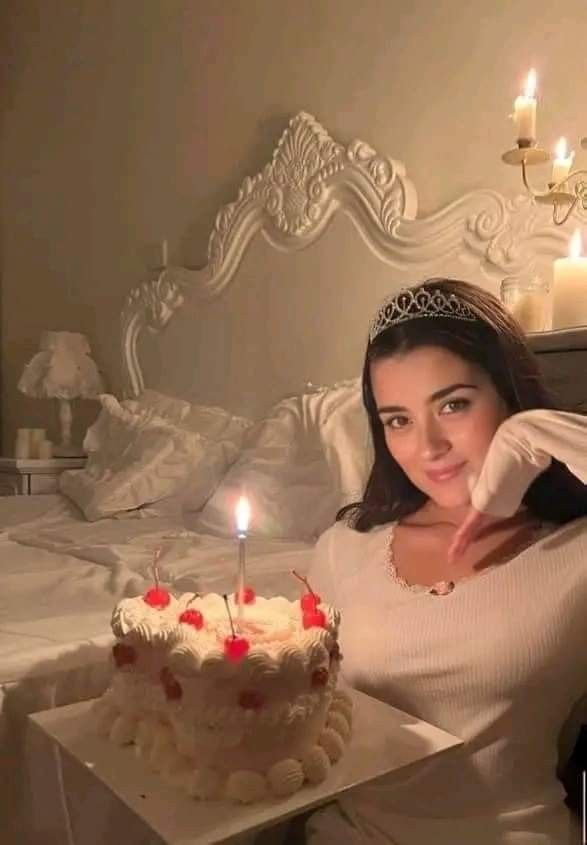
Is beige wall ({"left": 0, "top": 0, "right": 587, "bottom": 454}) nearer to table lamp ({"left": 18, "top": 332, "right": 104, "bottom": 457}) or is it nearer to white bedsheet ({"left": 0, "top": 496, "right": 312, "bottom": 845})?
table lamp ({"left": 18, "top": 332, "right": 104, "bottom": 457})

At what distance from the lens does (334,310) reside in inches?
86.4

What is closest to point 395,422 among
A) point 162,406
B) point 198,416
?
point 198,416

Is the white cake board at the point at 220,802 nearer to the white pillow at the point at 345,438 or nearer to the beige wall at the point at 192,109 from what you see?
the white pillow at the point at 345,438

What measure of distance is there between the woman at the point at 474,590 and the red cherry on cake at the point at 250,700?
0.14m

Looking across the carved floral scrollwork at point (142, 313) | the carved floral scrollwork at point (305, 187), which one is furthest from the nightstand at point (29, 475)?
the carved floral scrollwork at point (305, 187)

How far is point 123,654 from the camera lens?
81 cm

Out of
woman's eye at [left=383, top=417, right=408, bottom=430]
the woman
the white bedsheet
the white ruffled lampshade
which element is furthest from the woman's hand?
the white ruffled lampshade

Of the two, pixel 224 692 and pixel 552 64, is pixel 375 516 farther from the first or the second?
pixel 552 64

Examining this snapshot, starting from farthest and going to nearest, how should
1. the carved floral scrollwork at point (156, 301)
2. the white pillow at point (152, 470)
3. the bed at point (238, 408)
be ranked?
the carved floral scrollwork at point (156, 301) < the white pillow at point (152, 470) < the bed at point (238, 408)

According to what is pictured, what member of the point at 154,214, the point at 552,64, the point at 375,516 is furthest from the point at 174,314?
the point at 375,516

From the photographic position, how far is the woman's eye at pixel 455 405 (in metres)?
0.84

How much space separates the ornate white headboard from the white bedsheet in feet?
1.81

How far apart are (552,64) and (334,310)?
779mm

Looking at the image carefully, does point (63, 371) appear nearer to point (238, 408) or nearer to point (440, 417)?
point (238, 408)
